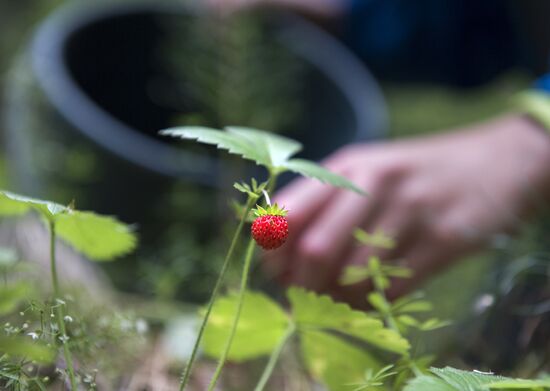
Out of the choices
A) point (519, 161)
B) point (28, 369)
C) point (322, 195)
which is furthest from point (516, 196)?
point (28, 369)

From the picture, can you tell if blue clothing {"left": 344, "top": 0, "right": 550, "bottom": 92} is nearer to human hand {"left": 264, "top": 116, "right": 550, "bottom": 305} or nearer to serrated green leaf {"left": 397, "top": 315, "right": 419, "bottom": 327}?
human hand {"left": 264, "top": 116, "right": 550, "bottom": 305}

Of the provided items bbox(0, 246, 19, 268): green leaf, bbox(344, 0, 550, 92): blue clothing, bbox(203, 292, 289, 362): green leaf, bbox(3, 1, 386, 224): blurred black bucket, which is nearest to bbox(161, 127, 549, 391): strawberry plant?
bbox(203, 292, 289, 362): green leaf

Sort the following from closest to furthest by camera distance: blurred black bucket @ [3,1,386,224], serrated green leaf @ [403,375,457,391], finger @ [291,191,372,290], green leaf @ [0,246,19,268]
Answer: serrated green leaf @ [403,375,457,391]
green leaf @ [0,246,19,268]
finger @ [291,191,372,290]
blurred black bucket @ [3,1,386,224]

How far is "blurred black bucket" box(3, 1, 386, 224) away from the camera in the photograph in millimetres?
838

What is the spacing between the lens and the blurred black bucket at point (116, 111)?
838 mm

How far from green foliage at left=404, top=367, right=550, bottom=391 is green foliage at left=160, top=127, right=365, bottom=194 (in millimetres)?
95

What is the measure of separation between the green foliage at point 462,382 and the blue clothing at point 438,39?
1196 mm

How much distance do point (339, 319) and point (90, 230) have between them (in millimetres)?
126

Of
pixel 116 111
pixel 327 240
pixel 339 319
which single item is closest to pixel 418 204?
pixel 327 240

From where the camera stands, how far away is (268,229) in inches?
10.5

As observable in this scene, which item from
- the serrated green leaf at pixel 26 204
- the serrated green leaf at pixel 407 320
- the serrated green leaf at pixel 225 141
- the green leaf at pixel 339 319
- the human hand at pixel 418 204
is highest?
the human hand at pixel 418 204

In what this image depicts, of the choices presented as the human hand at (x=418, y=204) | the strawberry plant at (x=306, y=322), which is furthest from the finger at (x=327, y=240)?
the strawberry plant at (x=306, y=322)

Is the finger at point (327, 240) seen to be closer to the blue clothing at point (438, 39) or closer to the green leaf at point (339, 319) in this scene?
the green leaf at point (339, 319)

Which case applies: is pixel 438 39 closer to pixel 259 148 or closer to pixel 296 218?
pixel 296 218
